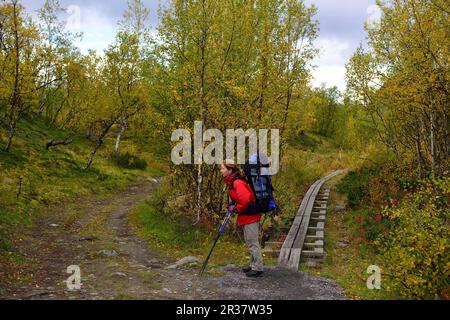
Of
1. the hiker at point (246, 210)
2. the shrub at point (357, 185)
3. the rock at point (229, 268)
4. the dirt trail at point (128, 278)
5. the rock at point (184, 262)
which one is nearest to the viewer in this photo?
the dirt trail at point (128, 278)

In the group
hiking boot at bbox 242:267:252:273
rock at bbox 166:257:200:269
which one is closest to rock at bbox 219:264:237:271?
hiking boot at bbox 242:267:252:273

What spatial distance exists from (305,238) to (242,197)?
4890 mm

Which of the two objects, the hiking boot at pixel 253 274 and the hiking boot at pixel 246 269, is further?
the hiking boot at pixel 246 269

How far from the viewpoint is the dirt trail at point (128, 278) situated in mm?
6824

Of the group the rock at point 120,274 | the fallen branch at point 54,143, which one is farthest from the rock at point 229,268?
the fallen branch at point 54,143

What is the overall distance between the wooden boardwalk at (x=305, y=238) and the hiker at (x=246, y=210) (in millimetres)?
1106

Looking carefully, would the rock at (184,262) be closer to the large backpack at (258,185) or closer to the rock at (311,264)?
the large backpack at (258,185)

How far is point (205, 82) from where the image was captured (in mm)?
12242

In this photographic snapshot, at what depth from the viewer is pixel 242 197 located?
7.90 metres

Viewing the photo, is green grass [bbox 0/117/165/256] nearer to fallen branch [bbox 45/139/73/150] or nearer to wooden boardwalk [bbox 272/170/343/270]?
fallen branch [bbox 45/139/73/150]

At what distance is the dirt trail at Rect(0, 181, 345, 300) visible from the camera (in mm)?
6824

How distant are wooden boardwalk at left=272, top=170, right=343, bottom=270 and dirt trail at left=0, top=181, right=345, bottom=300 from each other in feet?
2.87
